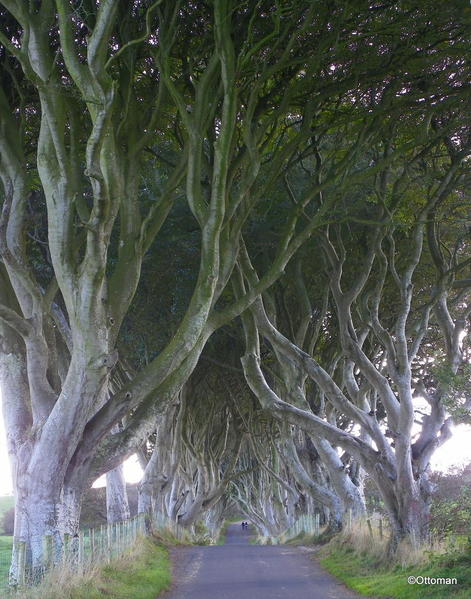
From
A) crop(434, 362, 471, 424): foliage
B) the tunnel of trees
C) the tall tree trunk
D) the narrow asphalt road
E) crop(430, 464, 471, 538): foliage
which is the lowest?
the narrow asphalt road

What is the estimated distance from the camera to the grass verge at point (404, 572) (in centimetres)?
932

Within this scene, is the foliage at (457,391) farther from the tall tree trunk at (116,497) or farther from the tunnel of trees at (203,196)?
the tall tree trunk at (116,497)

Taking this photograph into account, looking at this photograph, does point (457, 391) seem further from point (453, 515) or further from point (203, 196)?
point (203, 196)

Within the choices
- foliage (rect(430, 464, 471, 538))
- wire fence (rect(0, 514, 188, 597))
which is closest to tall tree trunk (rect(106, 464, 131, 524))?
wire fence (rect(0, 514, 188, 597))

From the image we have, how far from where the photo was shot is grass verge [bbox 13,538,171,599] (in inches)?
316

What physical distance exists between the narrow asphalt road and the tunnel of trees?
211 centimetres

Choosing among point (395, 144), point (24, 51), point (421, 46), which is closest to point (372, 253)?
point (395, 144)

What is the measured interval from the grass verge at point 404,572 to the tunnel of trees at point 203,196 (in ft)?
3.47

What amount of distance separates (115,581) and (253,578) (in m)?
3.89

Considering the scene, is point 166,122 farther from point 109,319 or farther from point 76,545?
point 76,545

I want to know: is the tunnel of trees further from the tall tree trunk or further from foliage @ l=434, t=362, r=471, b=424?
the tall tree trunk

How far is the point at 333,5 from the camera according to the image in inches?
441

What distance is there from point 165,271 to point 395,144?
7.49 meters

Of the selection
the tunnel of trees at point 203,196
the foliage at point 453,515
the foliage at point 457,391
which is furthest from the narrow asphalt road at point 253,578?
the foliage at point 457,391
